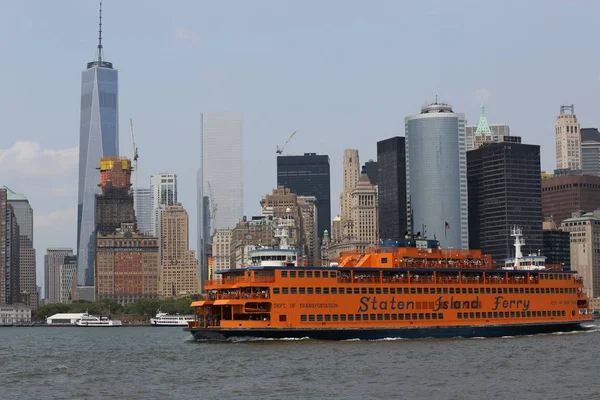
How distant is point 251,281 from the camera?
292 feet

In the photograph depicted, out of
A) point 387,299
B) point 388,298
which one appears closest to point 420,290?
point 388,298

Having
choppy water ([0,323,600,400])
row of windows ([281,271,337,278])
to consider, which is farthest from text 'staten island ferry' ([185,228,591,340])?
choppy water ([0,323,600,400])

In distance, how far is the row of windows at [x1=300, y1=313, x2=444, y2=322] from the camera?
89.6 m

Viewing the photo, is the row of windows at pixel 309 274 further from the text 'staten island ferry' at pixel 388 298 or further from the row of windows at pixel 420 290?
the row of windows at pixel 420 290

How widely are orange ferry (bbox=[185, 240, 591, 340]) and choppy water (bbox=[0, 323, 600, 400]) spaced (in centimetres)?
229

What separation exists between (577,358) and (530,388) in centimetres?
1801

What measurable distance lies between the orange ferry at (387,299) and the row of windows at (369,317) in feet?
0.28

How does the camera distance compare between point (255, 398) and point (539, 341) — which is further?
point (539, 341)

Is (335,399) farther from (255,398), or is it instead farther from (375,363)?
(375,363)

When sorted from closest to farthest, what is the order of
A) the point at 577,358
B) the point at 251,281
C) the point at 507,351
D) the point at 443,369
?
1. the point at 443,369
2. the point at 577,358
3. the point at 507,351
4. the point at 251,281

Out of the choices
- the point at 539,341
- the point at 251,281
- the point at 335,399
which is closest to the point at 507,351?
the point at 539,341

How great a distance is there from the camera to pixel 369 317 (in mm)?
92625

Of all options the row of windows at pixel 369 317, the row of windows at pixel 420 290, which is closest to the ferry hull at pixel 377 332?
the row of windows at pixel 369 317

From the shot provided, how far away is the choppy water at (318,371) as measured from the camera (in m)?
59.2
